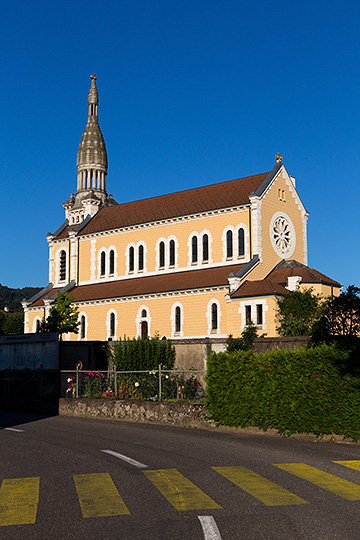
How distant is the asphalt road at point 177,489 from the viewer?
23.3 ft

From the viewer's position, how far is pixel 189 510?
7973mm

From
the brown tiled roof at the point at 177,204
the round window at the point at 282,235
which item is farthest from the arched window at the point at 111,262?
the round window at the point at 282,235

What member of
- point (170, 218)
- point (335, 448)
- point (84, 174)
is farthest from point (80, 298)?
point (335, 448)

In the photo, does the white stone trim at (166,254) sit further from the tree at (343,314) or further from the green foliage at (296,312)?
the tree at (343,314)

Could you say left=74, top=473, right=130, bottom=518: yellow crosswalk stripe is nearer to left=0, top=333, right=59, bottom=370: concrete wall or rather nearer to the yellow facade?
left=0, top=333, right=59, bottom=370: concrete wall

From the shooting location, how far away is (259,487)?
9594 mm

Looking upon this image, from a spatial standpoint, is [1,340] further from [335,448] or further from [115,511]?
[115,511]

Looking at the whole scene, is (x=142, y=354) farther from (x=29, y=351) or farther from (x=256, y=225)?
(x=256, y=225)

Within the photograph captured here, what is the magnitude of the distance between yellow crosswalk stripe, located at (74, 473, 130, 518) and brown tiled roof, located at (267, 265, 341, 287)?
3846cm

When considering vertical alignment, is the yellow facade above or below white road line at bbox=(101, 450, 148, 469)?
above

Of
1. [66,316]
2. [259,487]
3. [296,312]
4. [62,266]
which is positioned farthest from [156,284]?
[259,487]

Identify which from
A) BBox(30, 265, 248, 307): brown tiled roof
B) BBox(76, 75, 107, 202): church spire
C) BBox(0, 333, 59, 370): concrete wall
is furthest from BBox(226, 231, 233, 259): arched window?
BBox(76, 75, 107, 202): church spire

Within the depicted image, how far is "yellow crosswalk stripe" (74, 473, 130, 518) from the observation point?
793cm

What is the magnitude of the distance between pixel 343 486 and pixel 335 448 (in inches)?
214
